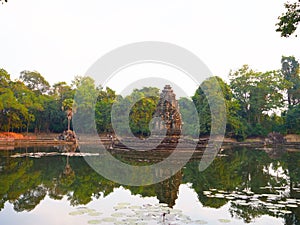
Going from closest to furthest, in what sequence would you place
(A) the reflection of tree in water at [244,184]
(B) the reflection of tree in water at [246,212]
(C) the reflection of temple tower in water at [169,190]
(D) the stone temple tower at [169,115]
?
(B) the reflection of tree in water at [246,212], (A) the reflection of tree in water at [244,184], (C) the reflection of temple tower in water at [169,190], (D) the stone temple tower at [169,115]

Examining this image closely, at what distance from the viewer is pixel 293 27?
9719 mm

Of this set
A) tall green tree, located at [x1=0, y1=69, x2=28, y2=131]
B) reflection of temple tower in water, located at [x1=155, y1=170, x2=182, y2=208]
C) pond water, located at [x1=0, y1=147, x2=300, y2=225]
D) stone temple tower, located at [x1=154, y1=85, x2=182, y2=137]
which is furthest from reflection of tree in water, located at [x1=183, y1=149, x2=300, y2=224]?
tall green tree, located at [x1=0, y1=69, x2=28, y2=131]

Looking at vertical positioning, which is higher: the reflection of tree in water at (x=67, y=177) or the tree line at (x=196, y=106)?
the tree line at (x=196, y=106)

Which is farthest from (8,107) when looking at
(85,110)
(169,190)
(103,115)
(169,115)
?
(169,190)

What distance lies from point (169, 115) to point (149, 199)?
1948cm

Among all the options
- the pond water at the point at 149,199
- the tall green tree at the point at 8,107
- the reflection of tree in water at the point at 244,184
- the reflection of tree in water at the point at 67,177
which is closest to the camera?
the pond water at the point at 149,199

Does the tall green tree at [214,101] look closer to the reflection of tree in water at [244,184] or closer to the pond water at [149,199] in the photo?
the reflection of tree in water at [244,184]

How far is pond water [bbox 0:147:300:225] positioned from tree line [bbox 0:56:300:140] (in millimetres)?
33283

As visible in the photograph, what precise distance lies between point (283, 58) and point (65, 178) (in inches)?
2047

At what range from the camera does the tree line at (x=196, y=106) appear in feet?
158

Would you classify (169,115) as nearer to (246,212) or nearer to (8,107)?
(246,212)

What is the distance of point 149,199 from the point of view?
376 inches

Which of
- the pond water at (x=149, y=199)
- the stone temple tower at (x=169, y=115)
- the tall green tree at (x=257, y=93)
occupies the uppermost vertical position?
the tall green tree at (x=257, y=93)

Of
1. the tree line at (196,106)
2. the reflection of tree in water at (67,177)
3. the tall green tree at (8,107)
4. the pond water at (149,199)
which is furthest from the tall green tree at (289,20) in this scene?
the tall green tree at (8,107)
